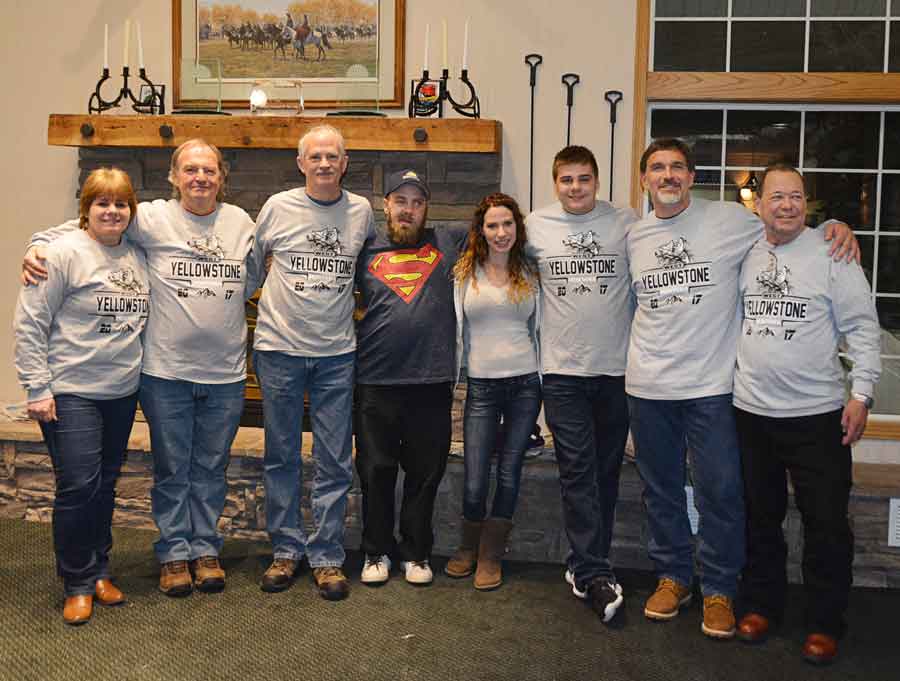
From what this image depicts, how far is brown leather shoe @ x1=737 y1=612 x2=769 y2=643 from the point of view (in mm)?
2521

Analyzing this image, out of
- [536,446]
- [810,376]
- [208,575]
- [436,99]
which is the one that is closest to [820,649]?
[810,376]

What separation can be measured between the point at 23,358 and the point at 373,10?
7.77ft

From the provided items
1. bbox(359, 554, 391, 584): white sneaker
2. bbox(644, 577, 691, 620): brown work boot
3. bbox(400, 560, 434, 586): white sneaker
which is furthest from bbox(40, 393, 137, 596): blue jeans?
bbox(644, 577, 691, 620): brown work boot

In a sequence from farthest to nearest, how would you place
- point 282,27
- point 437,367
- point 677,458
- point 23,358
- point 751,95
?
point 282,27 → point 751,95 → point 437,367 → point 677,458 → point 23,358

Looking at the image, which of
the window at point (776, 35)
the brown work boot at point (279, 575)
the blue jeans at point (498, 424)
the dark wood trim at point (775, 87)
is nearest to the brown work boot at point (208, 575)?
the brown work boot at point (279, 575)

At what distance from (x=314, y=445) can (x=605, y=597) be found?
106 cm

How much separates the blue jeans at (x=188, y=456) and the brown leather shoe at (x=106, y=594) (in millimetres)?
167

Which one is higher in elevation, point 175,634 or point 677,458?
point 677,458

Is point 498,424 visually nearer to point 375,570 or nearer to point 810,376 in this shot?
point 375,570

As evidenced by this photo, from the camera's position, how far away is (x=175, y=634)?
2537 millimetres

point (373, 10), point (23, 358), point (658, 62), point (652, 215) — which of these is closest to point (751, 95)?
point (658, 62)

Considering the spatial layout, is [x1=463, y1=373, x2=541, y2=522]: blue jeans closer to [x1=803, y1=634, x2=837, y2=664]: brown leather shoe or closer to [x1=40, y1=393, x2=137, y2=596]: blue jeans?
[x1=803, y1=634, x2=837, y2=664]: brown leather shoe

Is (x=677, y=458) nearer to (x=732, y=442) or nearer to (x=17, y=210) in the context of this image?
(x=732, y=442)

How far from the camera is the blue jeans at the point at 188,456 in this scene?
2.76 meters
